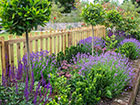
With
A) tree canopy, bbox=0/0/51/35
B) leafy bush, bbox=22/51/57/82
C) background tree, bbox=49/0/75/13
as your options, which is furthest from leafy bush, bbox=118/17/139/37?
background tree, bbox=49/0/75/13

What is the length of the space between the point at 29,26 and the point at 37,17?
199 millimetres

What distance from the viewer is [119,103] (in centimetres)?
293

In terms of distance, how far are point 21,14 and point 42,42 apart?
1.98m

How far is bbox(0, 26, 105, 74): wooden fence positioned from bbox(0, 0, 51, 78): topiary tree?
22.7 inches

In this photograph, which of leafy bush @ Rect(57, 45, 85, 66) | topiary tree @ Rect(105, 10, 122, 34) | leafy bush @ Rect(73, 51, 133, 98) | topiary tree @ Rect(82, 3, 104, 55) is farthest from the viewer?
topiary tree @ Rect(105, 10, 122, 34)

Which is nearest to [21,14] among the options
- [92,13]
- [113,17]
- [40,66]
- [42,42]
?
[40,66]

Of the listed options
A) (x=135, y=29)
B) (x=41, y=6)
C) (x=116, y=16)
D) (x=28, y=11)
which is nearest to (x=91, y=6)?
(x=116, y=16)

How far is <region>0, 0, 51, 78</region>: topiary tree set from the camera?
8.46 ft

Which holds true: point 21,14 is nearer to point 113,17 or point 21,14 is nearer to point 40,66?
point 40,66

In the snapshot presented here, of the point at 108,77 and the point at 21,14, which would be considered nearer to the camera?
the point at 21,14

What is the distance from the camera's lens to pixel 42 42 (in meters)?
4.54

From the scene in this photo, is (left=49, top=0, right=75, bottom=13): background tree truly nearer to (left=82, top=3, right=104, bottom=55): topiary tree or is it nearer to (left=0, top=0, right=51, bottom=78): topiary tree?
(left=82, top=3, right=104, bottom=55): topiary tree

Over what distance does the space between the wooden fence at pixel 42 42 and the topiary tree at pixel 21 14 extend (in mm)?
576

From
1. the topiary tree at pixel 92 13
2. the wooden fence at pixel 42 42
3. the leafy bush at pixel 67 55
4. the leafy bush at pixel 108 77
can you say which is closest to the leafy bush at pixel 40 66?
the wooden fence at pixel 42 42
